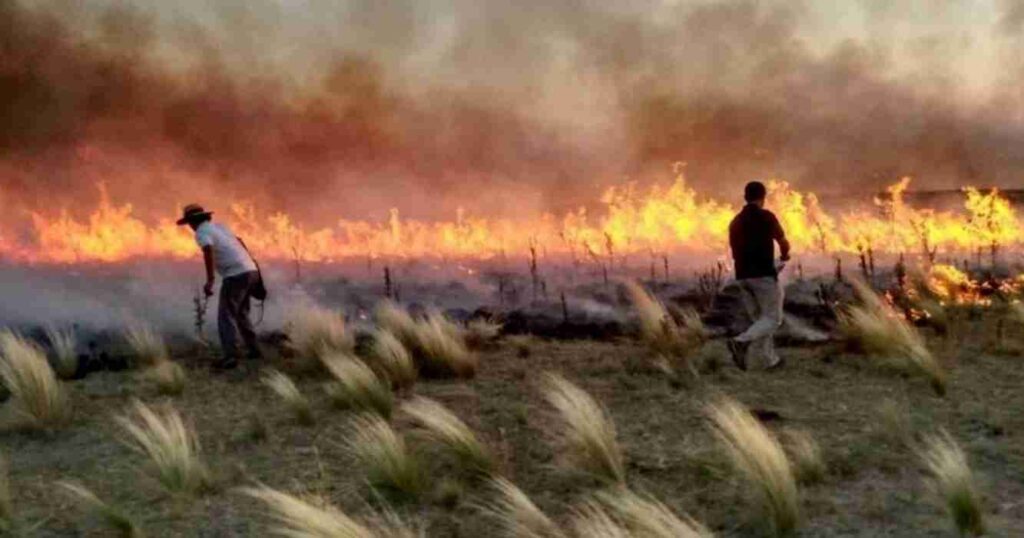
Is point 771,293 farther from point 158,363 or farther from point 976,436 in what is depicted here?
point 158,363

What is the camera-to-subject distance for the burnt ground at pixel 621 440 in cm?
674

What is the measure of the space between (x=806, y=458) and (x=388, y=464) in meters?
2.69

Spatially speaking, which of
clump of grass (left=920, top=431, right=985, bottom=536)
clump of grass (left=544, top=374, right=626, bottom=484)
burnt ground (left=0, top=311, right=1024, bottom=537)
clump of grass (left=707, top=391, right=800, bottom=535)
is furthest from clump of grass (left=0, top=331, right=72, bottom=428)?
clump of grass (left=920, top=431, right=985, bottom=536)

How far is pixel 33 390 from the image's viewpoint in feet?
32.9

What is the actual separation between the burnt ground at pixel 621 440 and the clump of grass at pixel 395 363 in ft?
0.51

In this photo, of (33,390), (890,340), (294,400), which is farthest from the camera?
(890,340)

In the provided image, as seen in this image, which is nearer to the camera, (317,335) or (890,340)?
(890,340)

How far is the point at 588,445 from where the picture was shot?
295 inches

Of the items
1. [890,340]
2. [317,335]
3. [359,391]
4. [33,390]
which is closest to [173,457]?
[359,391]

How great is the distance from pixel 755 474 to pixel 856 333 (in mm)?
5953

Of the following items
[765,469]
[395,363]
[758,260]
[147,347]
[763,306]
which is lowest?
[765,469]

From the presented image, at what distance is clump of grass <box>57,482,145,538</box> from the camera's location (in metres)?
6.60

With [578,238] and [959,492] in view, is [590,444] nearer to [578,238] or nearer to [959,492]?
[959,492]

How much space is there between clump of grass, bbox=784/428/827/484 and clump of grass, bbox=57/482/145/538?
4.06 m
